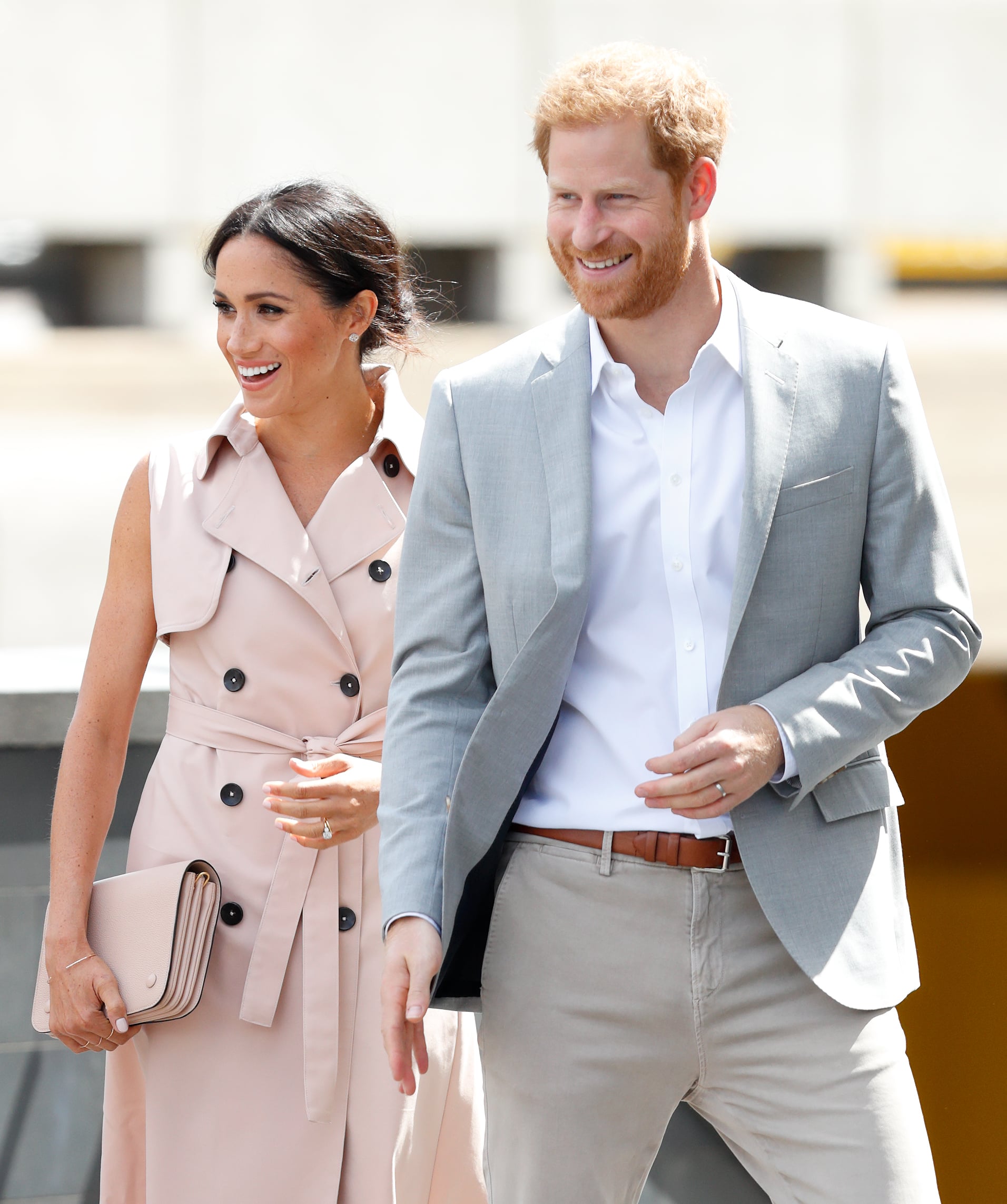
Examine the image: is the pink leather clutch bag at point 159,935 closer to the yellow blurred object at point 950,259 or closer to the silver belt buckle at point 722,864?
the silver belt buckle at point 722,864

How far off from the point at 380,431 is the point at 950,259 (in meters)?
25.2

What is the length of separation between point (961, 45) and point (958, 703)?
24.0 meters

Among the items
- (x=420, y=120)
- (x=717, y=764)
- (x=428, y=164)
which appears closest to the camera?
(x=717, y=764)

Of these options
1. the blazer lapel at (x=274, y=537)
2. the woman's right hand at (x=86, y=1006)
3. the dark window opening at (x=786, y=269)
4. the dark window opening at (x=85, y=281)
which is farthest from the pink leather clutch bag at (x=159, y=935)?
the dark window opening at (x=786, y=269)

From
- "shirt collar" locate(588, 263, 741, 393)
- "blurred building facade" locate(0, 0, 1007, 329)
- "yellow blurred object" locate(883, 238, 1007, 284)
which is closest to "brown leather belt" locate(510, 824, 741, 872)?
"shirt collar" locate(588, 263, 741, 393)

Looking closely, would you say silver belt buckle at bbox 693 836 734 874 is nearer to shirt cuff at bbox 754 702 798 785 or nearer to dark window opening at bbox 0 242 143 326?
shirt cuff at bbox 754 702 798 785

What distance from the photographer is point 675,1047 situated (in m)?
1.79

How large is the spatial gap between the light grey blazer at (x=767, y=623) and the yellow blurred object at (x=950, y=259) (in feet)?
78.7

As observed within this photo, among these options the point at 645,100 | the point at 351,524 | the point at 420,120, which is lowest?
the point at 351,524

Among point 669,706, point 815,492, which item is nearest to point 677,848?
point 669,706

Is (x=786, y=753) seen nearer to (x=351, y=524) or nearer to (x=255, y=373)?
(x=351, y=524)

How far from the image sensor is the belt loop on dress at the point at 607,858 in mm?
1800

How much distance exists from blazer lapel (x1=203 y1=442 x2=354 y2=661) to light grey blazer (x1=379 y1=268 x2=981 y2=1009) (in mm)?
409

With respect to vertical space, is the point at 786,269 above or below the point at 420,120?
below
